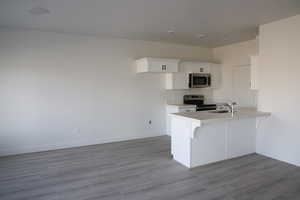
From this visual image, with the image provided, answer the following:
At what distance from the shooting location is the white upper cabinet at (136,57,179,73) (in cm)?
508

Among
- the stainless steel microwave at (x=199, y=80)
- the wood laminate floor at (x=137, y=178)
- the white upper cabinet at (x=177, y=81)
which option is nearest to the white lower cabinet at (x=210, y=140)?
the wood laminate floor at (x=137, y=178)

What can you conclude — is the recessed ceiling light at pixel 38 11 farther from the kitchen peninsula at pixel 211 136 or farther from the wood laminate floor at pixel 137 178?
the kitchen peninsula at pixel 211 136

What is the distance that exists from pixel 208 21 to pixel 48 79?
355 cm

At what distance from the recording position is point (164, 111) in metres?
5.87

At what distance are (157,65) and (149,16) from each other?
5.83ft

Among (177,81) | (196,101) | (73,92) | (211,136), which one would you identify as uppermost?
(177,81)

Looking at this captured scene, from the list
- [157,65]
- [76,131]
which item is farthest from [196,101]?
[76,131]

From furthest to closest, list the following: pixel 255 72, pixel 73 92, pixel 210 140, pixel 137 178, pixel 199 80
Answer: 1. pixel 199 80
2. pixel 73 92
3. pixel 255 72
4. pixel 210 140
5. pixel 137 178

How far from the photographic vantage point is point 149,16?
3.54 meters

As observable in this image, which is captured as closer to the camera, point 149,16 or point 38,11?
point 38,11

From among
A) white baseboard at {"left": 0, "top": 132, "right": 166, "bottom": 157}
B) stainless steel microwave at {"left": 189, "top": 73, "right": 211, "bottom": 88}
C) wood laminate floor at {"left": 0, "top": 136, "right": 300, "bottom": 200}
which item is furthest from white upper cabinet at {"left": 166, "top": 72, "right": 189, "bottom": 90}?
wood laminate floor at {"left": 0, "top": 136, "right": 300, "bottom": 200}

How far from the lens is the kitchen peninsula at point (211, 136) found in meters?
3.47

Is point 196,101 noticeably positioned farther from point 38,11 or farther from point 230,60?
point 38,11

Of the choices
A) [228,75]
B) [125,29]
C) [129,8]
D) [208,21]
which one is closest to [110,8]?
[129,8]
